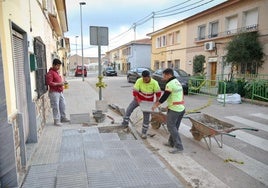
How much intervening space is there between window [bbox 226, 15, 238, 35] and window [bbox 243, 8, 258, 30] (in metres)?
0.80

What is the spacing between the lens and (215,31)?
18422mm

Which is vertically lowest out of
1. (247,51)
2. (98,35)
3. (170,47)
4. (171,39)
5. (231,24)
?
(247,51)

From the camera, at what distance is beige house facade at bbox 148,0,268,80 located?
46.8ft

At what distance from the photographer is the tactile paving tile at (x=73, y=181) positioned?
3.43 metres

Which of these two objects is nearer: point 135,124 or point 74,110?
point 135,124

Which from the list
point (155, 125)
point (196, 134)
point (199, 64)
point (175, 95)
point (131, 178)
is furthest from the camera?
point (199, 64)

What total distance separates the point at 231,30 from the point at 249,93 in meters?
6.85

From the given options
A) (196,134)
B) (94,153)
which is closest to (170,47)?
(196,134)

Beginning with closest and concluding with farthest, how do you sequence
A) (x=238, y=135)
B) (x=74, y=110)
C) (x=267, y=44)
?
1. (x=238, y=135)
2. (x=74, y=110)
3. (x=267, y=44)

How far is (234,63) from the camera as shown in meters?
14.9

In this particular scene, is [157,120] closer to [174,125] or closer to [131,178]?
[174,125]

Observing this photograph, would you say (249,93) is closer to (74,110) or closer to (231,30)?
(231,30)

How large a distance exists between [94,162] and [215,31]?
55.4ft

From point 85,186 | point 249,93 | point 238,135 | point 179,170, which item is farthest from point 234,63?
point 85,186
